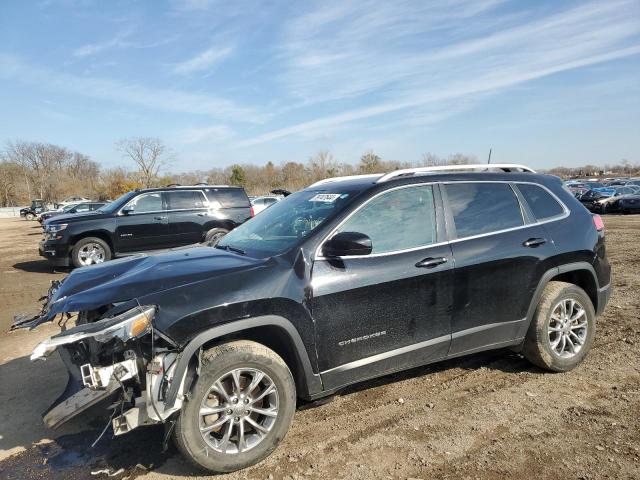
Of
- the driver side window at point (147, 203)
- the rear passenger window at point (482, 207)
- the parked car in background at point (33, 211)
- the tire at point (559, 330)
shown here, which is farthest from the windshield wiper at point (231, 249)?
the parked car in background at point (33, 211)

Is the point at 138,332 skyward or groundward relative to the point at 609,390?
skyward

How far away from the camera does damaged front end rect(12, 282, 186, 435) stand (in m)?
2.53

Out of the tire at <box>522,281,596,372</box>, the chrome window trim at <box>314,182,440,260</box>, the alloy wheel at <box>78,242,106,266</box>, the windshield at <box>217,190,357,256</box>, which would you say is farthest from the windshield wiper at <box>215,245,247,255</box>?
the alloy wheel at <box>78,242,106,266</box>

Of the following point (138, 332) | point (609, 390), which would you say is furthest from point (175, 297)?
point (609, 390)

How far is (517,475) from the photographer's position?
273 cm

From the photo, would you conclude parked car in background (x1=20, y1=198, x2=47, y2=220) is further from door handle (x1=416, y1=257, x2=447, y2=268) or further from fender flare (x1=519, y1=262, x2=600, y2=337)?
fender flare (x1=519, y1=262, x2=600, y2=337)

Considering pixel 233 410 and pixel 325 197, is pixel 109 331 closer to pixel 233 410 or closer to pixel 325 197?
pixel 233 410

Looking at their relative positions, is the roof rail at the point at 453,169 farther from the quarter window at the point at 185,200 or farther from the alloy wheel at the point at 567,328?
the quarter window at the point at 185,200

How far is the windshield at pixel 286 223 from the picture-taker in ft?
11.1

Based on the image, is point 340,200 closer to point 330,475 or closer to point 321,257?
point 321,257

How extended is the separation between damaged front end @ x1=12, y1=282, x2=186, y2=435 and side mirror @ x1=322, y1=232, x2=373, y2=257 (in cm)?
120

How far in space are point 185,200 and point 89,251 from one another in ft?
7.95

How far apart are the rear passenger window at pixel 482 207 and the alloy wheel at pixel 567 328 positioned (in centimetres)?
92

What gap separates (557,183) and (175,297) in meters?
3.77
